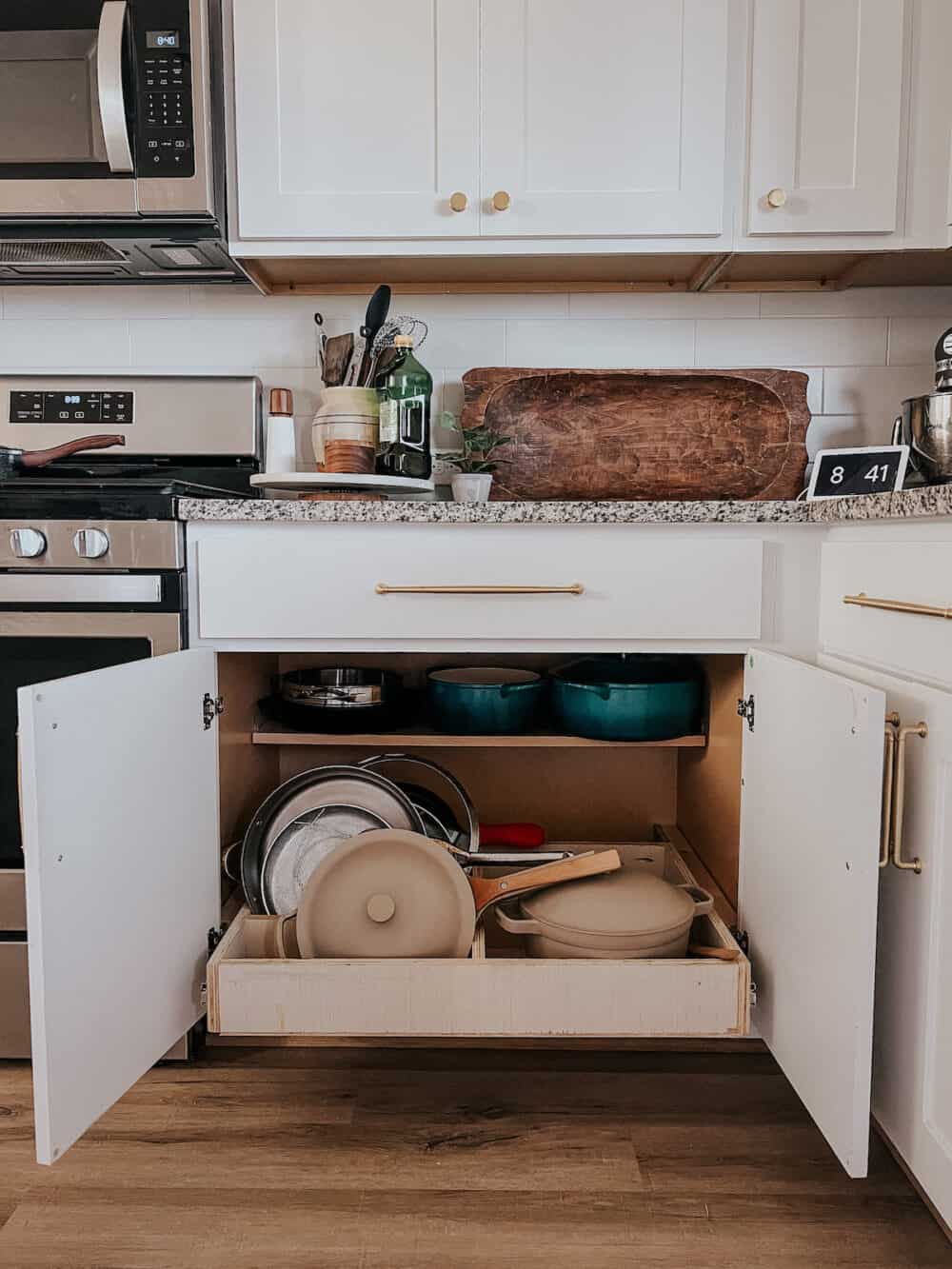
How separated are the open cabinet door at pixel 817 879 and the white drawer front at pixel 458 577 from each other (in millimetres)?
139

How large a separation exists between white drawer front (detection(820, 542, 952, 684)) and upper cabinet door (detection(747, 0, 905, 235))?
0.65m

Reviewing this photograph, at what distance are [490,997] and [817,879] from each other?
0.46m

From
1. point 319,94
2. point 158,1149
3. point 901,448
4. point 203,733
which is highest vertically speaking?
point 319,94

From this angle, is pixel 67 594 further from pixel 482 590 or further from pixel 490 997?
pixel 490 997

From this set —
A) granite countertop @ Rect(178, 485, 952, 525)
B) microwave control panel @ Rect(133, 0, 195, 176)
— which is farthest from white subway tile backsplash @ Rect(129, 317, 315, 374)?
Result: granite countertop @ Rect(178, 485, 952, 525)

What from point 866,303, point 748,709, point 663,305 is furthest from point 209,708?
point 866,303

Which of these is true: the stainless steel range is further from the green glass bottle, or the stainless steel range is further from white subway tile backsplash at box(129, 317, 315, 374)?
white subway tile backsplash at box(129, 317, 315, 374)

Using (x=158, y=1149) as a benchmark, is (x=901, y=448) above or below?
above

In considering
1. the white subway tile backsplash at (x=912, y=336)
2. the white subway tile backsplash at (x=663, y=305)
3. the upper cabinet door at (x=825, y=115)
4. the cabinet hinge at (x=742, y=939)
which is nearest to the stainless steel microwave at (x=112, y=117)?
the white subway tile backsplash at (x=663, y=305)

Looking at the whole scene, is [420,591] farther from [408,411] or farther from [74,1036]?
[74,1036]

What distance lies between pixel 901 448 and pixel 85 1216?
5.44 feet

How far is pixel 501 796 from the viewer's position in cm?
195

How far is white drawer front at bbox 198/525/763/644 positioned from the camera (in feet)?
4.62

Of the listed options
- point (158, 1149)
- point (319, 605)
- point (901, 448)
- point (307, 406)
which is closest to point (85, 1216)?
point (158, 1149)
